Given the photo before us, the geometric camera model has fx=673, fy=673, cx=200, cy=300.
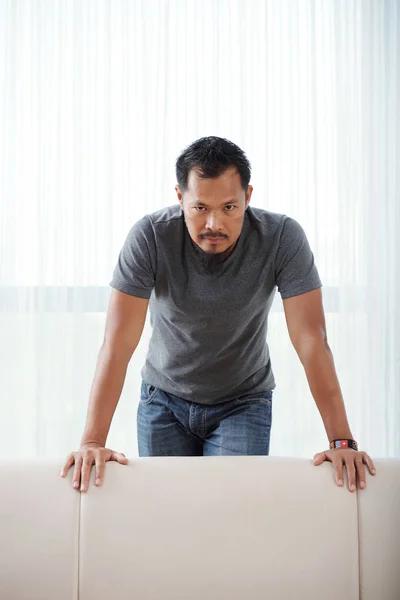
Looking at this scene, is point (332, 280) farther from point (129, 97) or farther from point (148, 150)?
point (129, 97)

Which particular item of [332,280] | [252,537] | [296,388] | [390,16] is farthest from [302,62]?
[252,537]

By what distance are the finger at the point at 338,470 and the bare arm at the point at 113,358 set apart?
0.57 m

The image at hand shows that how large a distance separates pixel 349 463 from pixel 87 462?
2.02 feet

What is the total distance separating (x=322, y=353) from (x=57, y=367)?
1.52 metres

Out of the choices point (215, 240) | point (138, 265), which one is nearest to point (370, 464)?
point (215, 240)

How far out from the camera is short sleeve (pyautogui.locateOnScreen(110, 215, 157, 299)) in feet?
5.83

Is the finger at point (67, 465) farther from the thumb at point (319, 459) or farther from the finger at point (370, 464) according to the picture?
the finger at point (370, 464)

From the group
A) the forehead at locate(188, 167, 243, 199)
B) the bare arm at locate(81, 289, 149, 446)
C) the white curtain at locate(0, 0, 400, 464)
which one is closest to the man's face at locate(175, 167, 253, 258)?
the forehead at locate(188, 167, 243, 199)

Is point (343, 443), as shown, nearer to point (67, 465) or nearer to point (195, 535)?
point (195, 535)

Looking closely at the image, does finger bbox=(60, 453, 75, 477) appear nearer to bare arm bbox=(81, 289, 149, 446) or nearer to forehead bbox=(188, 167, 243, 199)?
bare arm bbox=(81, 289, 149, 446)

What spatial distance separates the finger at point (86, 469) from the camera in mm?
1537

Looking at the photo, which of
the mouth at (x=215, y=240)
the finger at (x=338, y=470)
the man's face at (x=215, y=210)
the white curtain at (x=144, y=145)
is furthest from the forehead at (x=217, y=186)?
the white curtain at (x=144, y=145)

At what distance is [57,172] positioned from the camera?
2930 millimetres

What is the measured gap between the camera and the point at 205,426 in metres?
1.92
